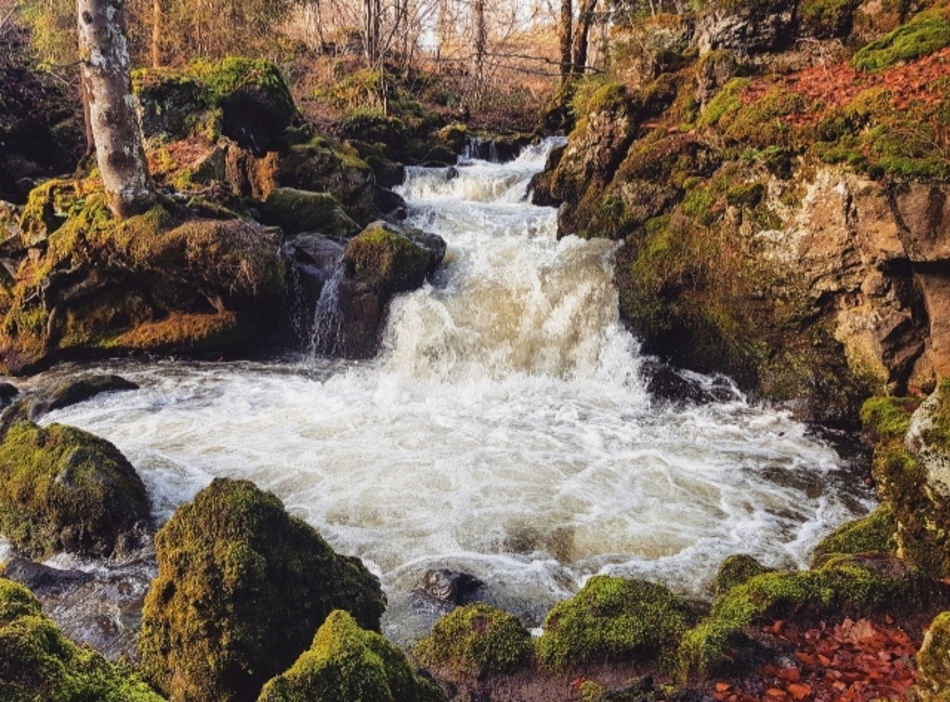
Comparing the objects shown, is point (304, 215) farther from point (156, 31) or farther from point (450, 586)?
point (156, 31)

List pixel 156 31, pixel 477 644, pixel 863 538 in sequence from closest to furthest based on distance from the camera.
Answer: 1. pixel 477 644
2. pixel 863 538
3. pixel 156 31

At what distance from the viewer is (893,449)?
15.9 ft

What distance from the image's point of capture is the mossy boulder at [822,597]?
4.07m

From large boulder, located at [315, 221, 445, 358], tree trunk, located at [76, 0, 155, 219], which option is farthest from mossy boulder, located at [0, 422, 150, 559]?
tree trunk, located at [76, 0, 155, 219]

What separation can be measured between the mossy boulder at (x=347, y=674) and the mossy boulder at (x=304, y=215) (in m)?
12.2

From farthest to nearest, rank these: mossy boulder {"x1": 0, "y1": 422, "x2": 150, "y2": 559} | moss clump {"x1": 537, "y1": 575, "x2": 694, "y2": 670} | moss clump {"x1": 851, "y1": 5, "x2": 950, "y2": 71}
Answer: moss clump {"x1": 851, "y1": 5, "x2": 950, "y2": 71} → mossy boulder {"x1": 0, "y1": 422, "x2": 150, "y2": 559} → moss clump {"x1": 537, "y1": 575, "x2": 694, "y2": 670}

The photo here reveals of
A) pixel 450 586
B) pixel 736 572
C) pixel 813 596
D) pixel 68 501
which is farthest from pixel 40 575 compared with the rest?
pixel 813 596

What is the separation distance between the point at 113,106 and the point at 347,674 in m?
11.4

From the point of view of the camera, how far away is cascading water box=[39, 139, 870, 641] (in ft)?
20.7

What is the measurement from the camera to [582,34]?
24.4m

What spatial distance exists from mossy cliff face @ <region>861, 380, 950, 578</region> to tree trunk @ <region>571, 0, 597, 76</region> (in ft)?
66.5

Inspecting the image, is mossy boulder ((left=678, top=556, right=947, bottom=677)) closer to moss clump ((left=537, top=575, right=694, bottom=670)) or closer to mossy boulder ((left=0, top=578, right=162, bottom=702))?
moss clump ((left=537, top=575, right=694, bottom=670))

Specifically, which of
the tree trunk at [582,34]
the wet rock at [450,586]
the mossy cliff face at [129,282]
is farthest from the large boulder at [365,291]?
the tree trunk at [582,34]

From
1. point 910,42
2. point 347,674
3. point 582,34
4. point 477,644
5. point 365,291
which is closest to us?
point 347,674
